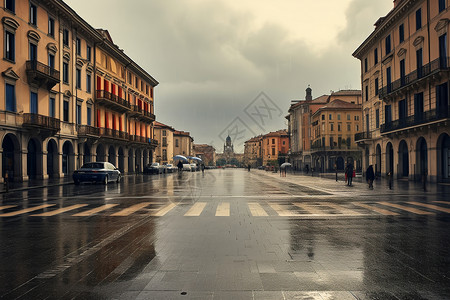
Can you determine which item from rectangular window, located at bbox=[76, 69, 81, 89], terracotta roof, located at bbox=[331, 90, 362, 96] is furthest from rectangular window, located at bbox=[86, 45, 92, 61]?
terracotta roof, located at bbox=[331, 90, 362, 96]

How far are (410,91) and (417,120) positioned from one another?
3.18 m

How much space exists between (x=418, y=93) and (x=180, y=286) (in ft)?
94.8

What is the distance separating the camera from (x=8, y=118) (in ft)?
80.6

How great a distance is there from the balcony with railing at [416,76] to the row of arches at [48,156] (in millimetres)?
26984

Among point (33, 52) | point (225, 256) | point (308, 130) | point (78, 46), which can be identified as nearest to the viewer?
point (225, 256)

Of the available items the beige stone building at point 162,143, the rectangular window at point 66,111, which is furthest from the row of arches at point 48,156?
the beige stone building at point 162,143

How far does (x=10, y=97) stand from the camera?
2509cm

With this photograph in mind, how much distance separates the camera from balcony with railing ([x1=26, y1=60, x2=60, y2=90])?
1047 inches

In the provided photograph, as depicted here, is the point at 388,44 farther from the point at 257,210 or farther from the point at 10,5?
the point at 10,5

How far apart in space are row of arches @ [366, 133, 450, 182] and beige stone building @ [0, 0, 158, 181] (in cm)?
2551

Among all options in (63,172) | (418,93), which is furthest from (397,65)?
(63,172)

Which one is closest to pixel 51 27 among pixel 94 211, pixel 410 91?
pixel 94 211

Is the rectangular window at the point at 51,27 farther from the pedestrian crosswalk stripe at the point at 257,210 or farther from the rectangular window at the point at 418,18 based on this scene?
the rectangular window at the point at 418,18

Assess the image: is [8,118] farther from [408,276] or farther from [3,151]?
[408,276]
